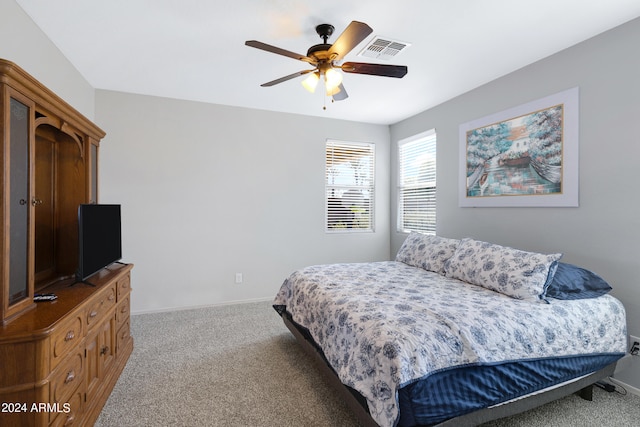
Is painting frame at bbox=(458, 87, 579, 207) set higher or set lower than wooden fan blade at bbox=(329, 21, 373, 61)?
lower

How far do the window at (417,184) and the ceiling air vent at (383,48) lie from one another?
5.59 ft

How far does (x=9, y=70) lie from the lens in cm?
135

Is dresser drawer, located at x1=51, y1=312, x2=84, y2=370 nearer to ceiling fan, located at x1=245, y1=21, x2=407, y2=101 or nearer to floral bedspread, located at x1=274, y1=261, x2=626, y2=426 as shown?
floral bedspread, located at x1=274, y1=261, x2=626, y2=426

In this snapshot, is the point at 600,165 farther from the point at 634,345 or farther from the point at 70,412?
the point at 70,412

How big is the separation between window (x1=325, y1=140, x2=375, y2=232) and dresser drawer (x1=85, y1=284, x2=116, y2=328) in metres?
2.91

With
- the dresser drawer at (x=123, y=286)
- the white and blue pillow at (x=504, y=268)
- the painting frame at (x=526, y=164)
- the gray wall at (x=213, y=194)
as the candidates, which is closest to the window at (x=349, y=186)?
the gray wall at (x=213, y=194)

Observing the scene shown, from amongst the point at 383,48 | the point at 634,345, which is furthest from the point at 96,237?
the point at 634,345

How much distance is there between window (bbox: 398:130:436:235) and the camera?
13.6 feet

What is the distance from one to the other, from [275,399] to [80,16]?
9.79 ft

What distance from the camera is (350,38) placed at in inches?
71.9

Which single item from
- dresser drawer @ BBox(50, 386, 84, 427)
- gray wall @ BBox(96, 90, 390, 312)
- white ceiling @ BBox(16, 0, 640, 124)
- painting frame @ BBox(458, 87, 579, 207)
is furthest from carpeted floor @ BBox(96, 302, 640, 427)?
white ceiling @ BBox(16, 0, 640, 124)

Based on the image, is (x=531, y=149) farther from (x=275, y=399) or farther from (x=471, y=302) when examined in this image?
(x=275, y=399)

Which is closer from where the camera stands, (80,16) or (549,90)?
(80,16)

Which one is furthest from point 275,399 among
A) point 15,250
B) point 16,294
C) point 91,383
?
point 15,250
